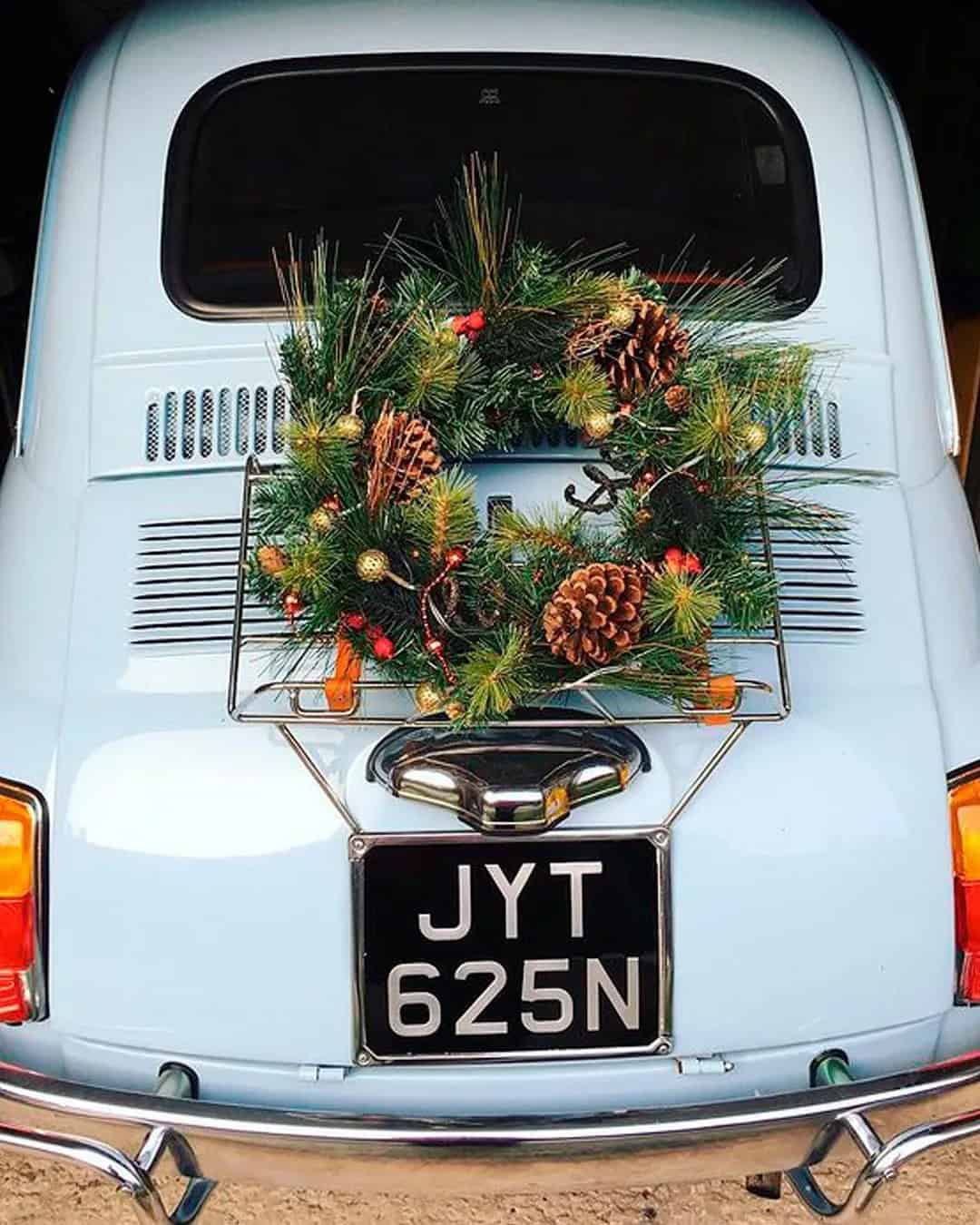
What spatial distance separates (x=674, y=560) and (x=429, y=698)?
39 cm

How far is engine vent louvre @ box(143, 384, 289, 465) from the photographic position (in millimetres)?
2480

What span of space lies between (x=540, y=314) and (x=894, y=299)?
3.07ft

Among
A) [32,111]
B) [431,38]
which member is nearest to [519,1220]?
[431,38]

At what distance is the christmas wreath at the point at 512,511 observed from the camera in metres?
1.85

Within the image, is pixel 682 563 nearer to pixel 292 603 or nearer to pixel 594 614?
pixel 594 614

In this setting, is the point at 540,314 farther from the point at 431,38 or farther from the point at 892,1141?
the point at 892,1141

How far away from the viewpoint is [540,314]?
2.10 m

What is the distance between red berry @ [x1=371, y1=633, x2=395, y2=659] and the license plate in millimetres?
261

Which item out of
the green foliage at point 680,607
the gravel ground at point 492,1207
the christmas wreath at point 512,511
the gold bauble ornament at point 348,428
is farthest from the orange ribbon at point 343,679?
the gravel ground at point 492,1207

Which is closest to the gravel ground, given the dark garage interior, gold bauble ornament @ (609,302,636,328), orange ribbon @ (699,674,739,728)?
orange ribbon @ (699,674,739,728)

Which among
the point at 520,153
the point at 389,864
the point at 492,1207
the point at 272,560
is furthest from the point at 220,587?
the point at 492,1207

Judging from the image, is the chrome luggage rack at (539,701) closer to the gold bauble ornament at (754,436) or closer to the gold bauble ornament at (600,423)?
the gold bauble ornament at (754,436)

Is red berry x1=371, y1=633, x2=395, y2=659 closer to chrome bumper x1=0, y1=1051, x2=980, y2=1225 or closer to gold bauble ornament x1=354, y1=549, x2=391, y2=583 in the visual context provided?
gold bauble ornament x1=354, y1=549, x2=391, y2=583

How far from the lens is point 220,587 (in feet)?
7.38
